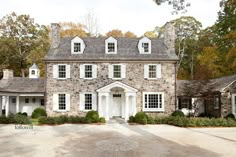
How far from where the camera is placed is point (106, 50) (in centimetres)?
2981

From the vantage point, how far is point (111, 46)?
98.6ft

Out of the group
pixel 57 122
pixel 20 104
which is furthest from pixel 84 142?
pixel 20 104

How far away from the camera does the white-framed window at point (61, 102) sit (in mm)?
28672

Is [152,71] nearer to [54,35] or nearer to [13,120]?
[54,35]

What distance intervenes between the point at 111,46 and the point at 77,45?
3.27 metres

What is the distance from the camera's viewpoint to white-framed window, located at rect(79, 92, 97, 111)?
94.2ft

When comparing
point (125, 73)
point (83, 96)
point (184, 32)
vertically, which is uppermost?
point (184, 32)

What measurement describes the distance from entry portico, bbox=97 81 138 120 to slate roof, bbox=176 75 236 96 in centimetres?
579

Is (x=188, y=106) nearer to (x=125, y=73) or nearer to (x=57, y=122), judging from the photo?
(x=125, y=73)

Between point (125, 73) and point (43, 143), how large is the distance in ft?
52.9

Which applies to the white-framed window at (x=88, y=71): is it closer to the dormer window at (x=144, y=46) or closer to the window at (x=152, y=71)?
the dormer window at (x=144, y=46)

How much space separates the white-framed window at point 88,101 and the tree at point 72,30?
20.5 metres

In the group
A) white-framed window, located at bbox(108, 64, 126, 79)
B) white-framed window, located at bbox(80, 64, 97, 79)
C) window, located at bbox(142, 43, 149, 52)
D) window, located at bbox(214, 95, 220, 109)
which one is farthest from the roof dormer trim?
window, located at bbox(214, 95, 220, 109)

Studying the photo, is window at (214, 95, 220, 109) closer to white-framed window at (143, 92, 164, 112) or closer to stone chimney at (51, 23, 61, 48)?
white-framed window at (143, 92, 164, 112)
